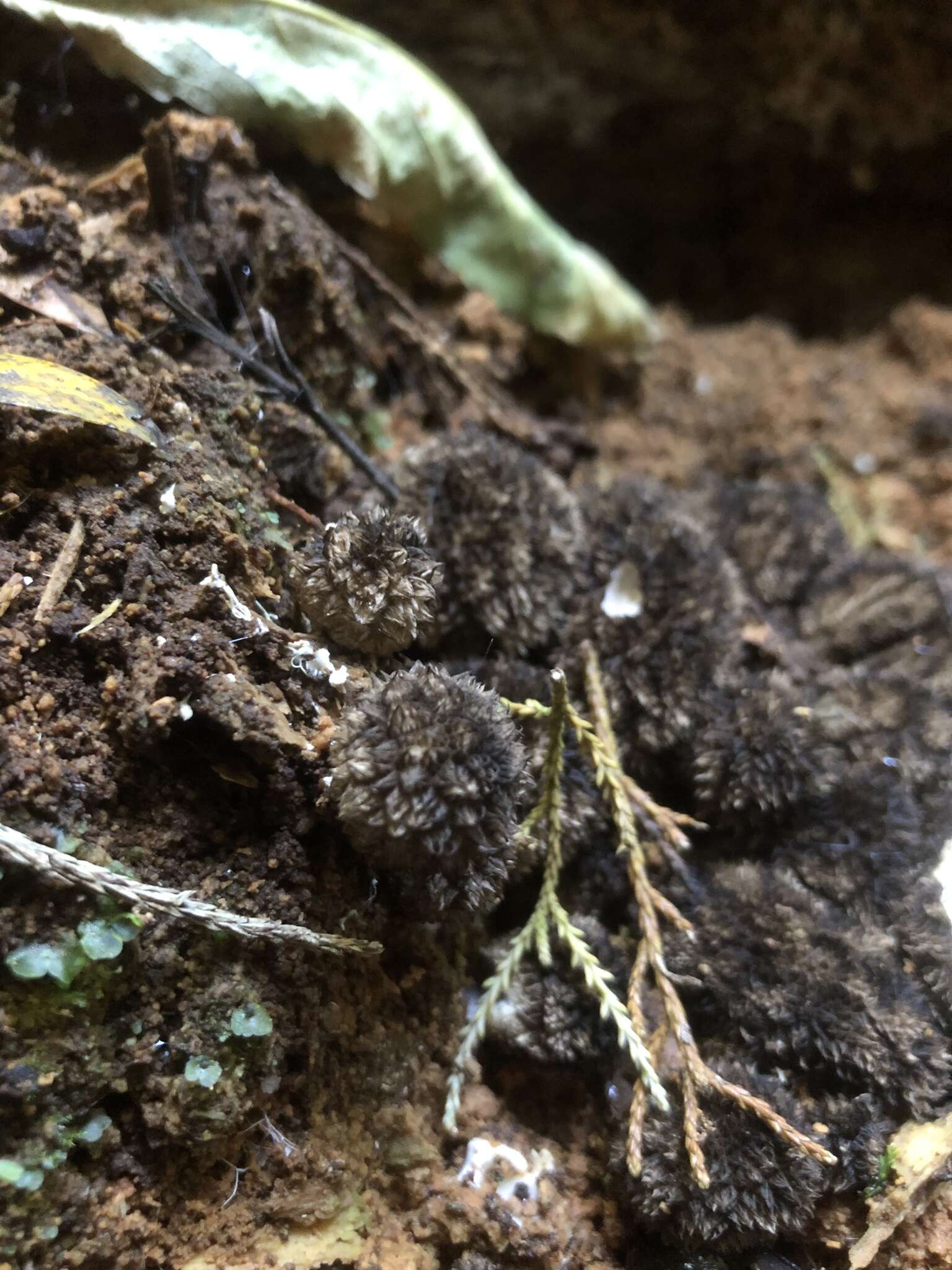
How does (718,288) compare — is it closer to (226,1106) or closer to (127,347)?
(127,347)

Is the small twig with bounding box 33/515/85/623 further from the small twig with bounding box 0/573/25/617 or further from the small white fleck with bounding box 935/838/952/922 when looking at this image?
the small white fleck with bounding box 935/838/952/922

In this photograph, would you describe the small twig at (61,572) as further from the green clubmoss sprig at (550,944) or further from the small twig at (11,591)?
the green clubmoss sprig at (550,944)

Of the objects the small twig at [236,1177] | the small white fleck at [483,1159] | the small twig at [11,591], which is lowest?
the small twig at [236,1177]

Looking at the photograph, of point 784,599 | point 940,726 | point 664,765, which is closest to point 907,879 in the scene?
point 940,726

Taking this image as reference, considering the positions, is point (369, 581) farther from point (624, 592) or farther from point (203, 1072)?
point (203, 1072)

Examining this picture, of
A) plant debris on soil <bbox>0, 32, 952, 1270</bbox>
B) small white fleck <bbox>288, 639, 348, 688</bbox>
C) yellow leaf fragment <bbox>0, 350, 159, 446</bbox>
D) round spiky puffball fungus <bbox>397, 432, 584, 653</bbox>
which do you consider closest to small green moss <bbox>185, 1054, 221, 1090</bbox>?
plant debris on soil <bbox>0, 32, 952, 1270</bbox>

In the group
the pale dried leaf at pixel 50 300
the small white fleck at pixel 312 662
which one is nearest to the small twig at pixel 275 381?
the pale dried leaf at pixel 50 300

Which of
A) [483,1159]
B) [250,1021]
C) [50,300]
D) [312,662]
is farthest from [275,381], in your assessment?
[483,1159]
